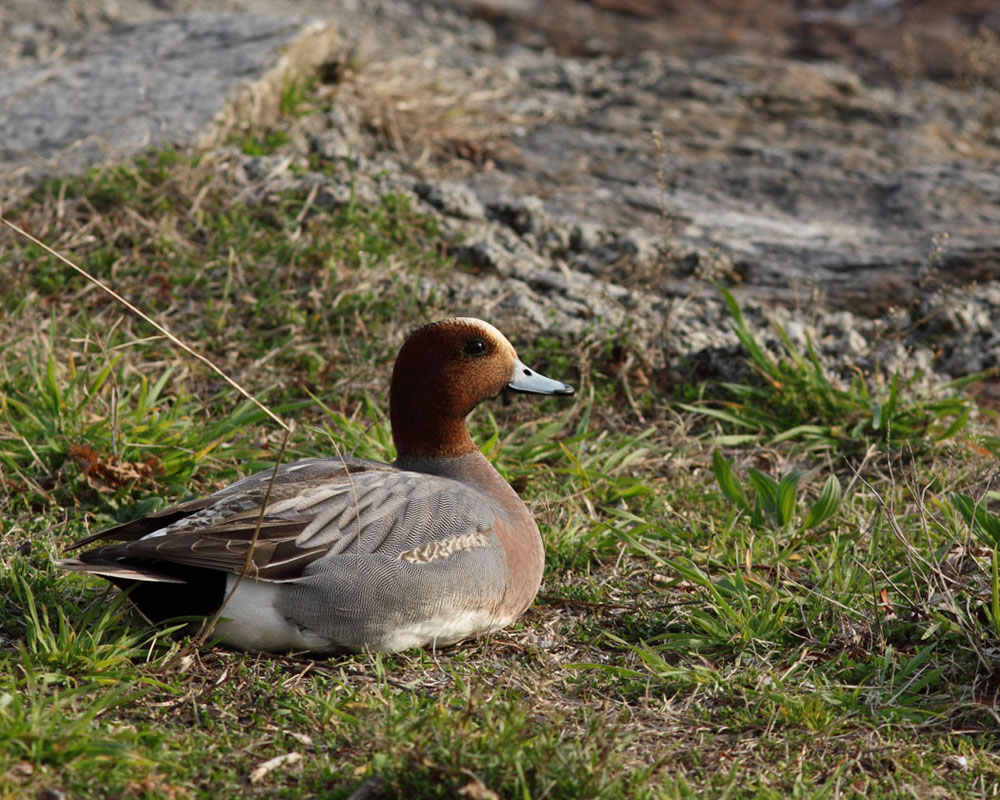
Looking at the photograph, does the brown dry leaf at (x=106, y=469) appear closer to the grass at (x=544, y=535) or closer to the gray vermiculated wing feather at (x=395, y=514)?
the grass at (x=544, y=535)

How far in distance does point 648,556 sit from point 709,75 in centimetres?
505

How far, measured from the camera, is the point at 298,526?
3.17 metres

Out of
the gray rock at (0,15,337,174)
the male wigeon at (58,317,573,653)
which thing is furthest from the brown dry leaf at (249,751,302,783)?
the gray rock at (0,15,337,174)

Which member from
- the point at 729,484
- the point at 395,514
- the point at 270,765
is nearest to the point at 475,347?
the point at 395,514

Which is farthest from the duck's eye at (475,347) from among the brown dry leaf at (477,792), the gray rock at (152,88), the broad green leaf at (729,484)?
the gray rock at (152,88)

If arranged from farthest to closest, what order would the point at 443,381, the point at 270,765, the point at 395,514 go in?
the point at 443,381 < the point at 395,514 < the point at 270,765

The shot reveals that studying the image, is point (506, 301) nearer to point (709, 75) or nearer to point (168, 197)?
point (168, 197)

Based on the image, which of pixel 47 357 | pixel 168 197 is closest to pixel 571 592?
pixel 47 357

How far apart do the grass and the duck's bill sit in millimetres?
498

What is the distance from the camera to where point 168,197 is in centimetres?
549

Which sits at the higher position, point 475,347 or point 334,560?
point 475,347

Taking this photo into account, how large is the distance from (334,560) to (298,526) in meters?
0.14

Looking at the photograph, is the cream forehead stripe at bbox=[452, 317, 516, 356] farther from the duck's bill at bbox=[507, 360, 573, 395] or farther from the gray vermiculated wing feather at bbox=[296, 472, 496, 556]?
the gray vermiculated wing feather at bbox=[296, 472, 496, 556]

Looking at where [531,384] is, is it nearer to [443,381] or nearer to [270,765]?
[443,381]
